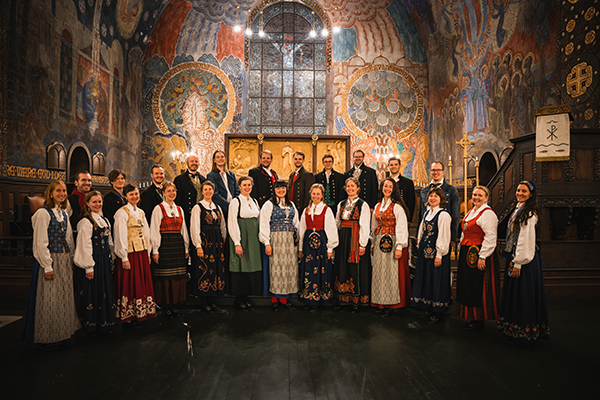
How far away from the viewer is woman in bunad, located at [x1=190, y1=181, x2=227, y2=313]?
4.27m

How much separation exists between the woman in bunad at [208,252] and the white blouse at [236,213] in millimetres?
205

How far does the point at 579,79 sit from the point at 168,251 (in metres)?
7.68

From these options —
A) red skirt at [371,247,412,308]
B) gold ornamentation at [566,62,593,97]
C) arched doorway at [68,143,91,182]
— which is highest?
gold ornamentation at [566,62,593,97]

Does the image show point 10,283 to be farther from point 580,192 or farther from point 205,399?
point 580,192

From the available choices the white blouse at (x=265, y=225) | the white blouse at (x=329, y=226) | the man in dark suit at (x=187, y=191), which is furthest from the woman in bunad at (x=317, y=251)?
the man in dark suit at (x=187, y=191)

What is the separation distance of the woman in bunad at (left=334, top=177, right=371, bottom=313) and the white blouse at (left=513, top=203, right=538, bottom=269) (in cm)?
160

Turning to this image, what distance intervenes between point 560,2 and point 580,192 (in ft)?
13.9

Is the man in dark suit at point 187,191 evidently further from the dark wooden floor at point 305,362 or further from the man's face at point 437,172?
the man's face at point 437,172

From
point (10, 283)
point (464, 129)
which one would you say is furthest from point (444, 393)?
point (464, 129)

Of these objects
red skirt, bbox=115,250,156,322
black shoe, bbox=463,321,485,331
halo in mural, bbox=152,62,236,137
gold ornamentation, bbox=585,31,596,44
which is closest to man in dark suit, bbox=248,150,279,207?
red skirt, bbox=115,250,156,322

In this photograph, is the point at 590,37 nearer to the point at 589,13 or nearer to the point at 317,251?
the point at 589,13

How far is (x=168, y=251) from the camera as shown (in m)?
4.07

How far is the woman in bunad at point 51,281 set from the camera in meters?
3.16

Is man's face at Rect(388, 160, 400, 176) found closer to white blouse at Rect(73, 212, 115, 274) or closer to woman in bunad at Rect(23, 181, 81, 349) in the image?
white blouse at Rect(73, 212, 115, 274)
